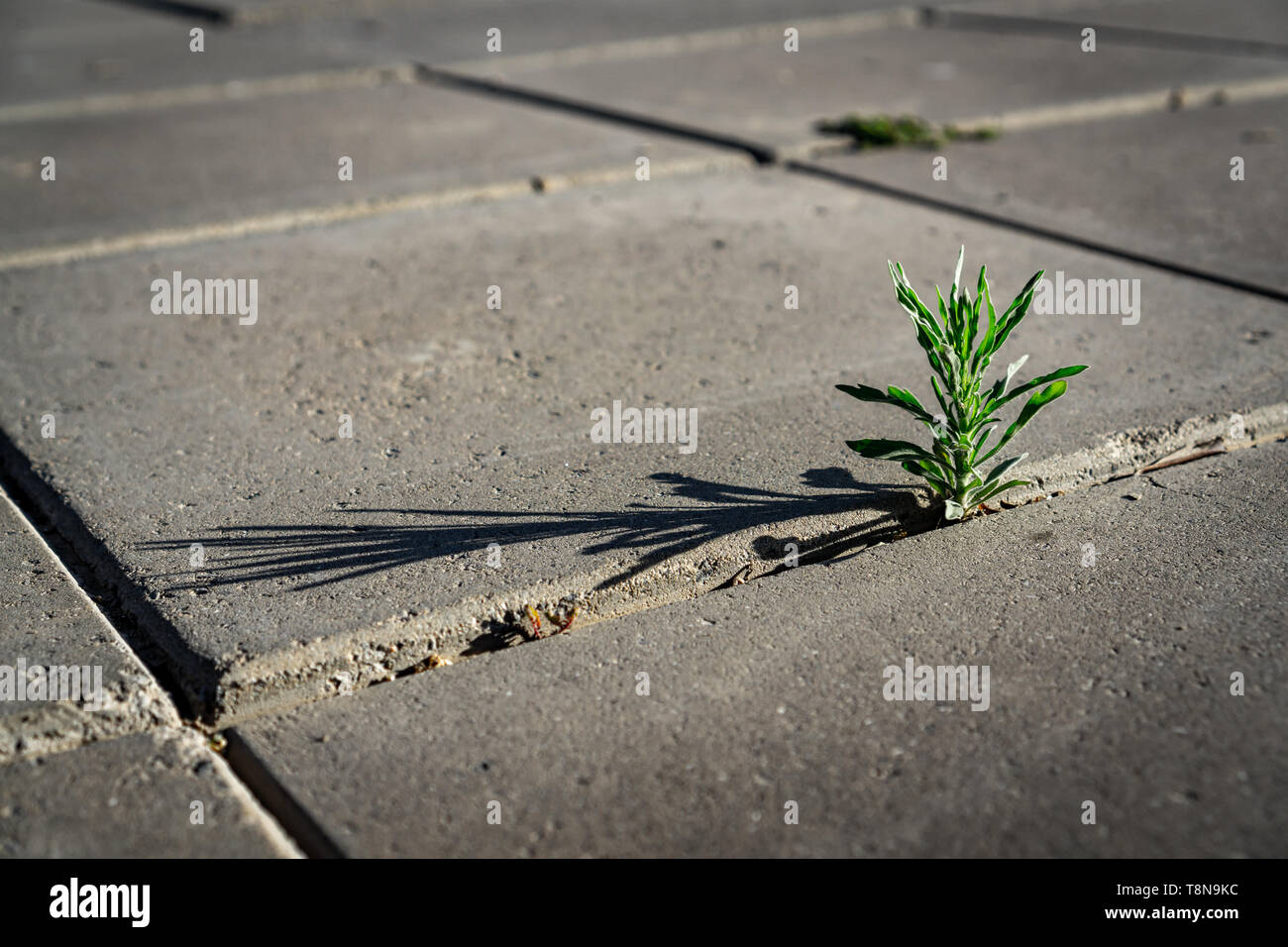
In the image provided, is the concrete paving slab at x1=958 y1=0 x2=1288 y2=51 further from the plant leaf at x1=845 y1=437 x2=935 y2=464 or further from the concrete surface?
the plant leaf at x1=845 y1=437 x2=935 y2=464

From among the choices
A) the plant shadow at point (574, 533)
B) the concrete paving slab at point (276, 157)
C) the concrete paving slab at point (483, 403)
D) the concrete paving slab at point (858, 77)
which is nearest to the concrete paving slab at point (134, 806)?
the concrete paving slab at point (483, 403)

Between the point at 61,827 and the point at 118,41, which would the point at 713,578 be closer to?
the point at 61,827

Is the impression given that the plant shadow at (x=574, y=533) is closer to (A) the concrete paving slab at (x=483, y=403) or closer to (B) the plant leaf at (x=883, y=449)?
(A) the concrete paving slab at (x=483, y=403)

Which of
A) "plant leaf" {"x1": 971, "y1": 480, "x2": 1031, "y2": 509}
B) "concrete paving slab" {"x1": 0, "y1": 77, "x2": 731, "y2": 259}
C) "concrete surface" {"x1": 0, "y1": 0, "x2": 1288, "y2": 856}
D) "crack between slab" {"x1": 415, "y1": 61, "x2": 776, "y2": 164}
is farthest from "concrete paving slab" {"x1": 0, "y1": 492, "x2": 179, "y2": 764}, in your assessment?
"crack between slab" {"x1": 415, "y1": 61, "x2": 776, "y2": 164}

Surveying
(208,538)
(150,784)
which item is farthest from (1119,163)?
(150,784)

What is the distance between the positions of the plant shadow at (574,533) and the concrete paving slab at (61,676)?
20 centimetres

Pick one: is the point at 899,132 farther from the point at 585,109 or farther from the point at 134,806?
the point at 134,806

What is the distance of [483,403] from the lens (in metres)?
3.08

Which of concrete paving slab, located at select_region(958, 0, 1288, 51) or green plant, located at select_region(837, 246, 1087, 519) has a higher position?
concrete paving slab, located at select_region(958, 0, 1288, 51)

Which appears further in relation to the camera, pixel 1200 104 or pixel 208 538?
pixel 1200 104

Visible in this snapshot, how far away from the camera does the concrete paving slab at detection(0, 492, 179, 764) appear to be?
1.97m

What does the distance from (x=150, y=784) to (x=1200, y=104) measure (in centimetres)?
609

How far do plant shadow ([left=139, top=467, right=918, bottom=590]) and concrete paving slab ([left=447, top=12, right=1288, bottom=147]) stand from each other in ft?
10.3

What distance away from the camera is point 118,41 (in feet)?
27.4
